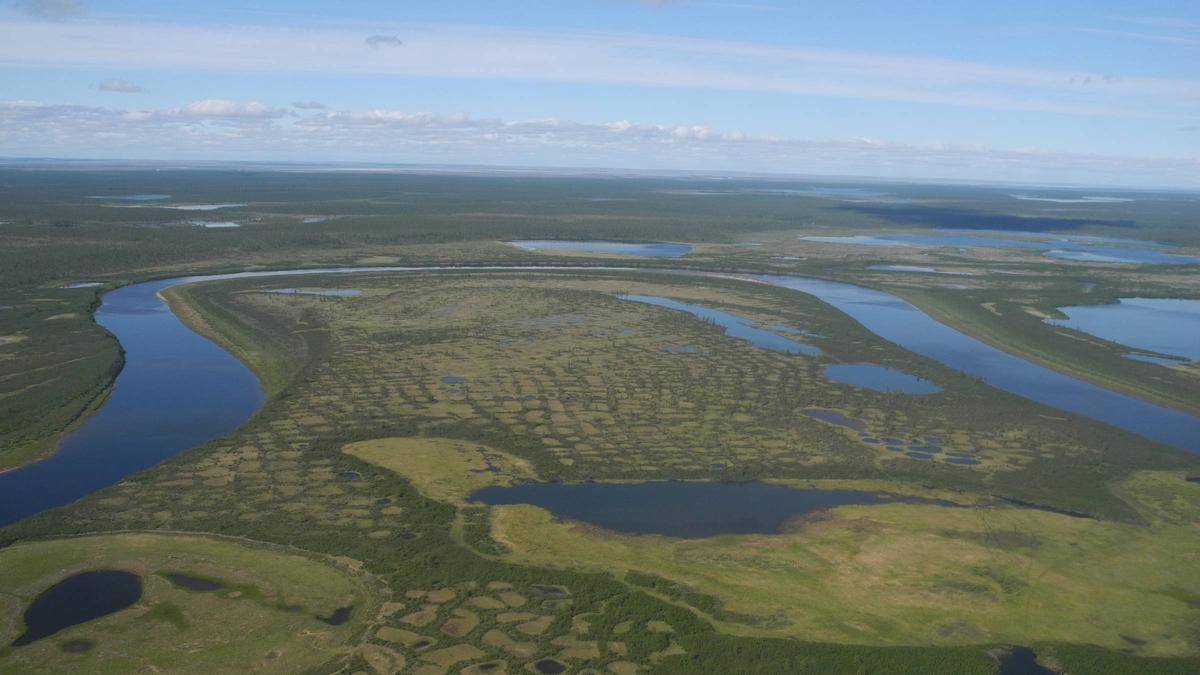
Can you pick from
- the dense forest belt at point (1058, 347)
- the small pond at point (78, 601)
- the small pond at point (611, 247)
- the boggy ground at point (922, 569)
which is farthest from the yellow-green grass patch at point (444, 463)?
the small pond at point (611, 247)

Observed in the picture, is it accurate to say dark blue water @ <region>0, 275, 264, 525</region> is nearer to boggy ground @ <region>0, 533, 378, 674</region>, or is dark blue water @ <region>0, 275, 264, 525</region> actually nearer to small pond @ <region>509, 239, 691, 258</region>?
boggy ground @ <region>0, 533, 378, 674</region>

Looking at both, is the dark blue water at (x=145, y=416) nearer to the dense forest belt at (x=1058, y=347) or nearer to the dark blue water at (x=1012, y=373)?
the dark blue water at (x=1012, y=373)

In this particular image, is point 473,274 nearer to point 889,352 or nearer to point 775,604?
point 889,352

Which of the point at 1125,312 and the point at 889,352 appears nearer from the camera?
the point at 889,352

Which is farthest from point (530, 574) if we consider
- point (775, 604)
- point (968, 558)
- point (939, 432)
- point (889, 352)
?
point (889, 352)

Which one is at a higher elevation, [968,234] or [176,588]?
[968,234]

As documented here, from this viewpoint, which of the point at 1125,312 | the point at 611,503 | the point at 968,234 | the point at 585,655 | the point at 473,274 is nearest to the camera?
the point at 585,655

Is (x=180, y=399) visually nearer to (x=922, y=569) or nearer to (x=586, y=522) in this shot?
(x=586, y=522)
